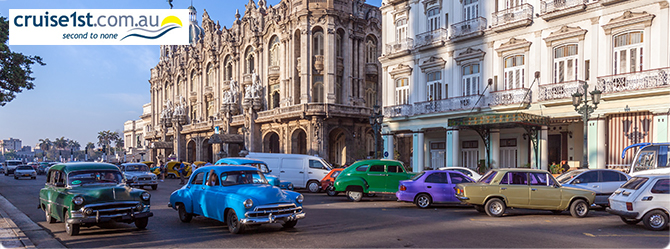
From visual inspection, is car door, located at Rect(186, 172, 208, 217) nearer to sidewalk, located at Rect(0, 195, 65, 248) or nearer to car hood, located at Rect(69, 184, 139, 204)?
car hood, located at Rect(69, 184, 139, 204)

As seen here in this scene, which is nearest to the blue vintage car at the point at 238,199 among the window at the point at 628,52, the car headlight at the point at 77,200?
the car headlight at the point at 77,200

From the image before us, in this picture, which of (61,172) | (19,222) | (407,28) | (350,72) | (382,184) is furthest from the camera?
(350,72)

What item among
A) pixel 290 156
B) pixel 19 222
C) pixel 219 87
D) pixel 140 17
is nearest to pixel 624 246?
pixel 19 222

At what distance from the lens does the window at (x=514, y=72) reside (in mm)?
24438

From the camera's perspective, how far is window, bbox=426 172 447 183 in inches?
663

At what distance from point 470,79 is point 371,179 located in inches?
422

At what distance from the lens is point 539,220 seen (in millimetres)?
13453

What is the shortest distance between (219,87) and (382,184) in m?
39.7

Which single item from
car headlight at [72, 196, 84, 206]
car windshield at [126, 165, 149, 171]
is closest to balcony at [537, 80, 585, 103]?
car headlight at [72, 196, 84, 206]

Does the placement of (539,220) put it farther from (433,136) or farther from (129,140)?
(129,140)

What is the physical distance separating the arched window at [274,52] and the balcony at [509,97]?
25101 mm

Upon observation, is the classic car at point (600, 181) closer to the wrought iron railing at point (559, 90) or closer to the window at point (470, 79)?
the wrought iron railing at point (559, 90)

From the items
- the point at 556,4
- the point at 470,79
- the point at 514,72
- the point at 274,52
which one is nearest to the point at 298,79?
the point at 274,52

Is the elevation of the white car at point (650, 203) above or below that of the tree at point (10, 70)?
below
